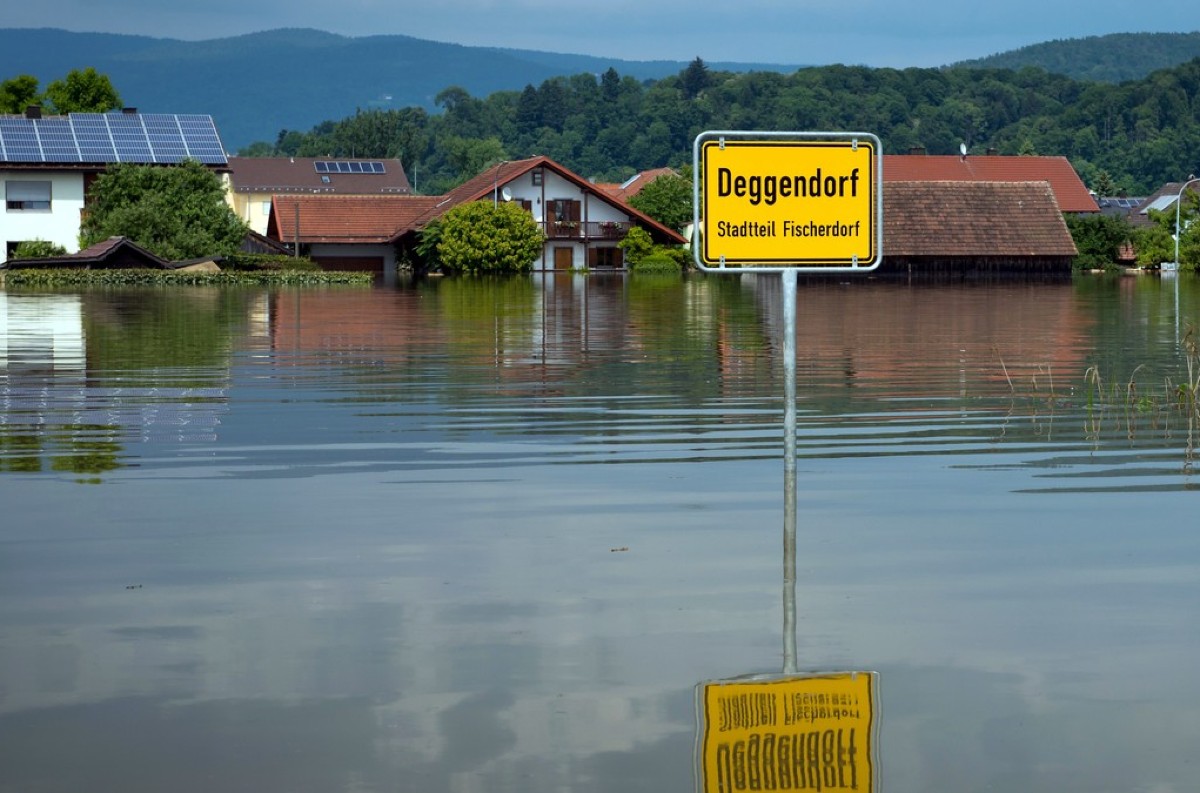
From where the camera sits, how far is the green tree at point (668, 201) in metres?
103

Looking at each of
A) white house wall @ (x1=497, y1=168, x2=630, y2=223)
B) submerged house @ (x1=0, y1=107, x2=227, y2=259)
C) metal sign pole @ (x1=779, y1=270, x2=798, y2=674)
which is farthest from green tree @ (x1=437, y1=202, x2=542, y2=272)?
metal sign pole @ (x1=779, y1=270, x2=798, y2=674)

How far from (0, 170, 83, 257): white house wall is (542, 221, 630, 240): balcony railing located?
74.5ft

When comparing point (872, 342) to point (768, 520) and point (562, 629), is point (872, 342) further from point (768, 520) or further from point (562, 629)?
point (562, 629)

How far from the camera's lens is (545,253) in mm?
91000

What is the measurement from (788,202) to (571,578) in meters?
2.74

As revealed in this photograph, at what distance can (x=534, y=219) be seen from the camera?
3521 inches

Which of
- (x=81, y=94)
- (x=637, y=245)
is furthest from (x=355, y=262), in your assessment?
(x=81, y=94)

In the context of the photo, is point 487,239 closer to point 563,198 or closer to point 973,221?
point 563,198

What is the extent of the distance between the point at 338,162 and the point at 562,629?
13545 cm

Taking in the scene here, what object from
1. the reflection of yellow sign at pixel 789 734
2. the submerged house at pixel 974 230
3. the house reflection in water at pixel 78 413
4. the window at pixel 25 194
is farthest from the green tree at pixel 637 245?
the reflection of yellow sign at pixel 789 734

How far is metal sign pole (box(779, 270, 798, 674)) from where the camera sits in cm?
753

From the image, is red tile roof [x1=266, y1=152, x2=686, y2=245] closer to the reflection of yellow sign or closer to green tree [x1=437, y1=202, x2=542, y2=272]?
green tree [x1=437, y1=202, x2=542, y2=272]

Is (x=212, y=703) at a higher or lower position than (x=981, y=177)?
lower

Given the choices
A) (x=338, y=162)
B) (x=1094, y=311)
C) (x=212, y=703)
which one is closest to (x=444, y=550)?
(x=212, y=703)
